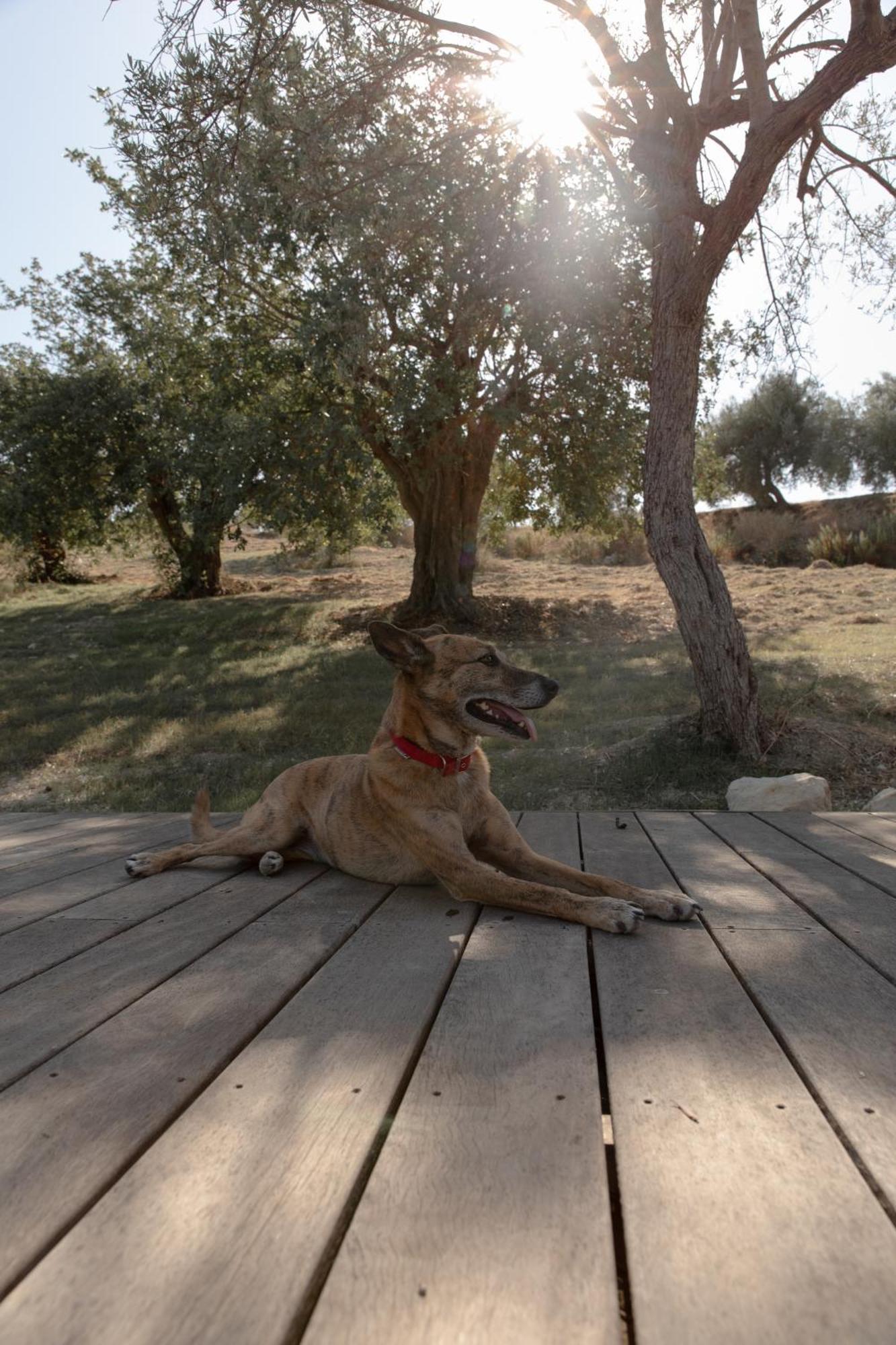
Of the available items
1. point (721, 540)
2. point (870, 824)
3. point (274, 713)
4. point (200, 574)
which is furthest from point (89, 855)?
point (721, 540)

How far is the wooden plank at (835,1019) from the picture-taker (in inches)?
60.7

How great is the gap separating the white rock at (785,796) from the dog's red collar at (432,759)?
253 cm

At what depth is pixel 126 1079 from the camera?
1.79m

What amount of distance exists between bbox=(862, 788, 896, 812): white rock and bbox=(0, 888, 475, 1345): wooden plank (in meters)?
4.13

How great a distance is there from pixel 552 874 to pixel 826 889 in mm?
→ 984

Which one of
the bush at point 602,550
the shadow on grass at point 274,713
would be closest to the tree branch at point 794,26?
the shadow on grass at point 274,713

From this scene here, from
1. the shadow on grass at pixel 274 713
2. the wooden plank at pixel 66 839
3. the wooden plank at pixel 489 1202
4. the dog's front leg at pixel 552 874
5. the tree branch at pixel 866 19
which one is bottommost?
the shadow on grass at pixel 274 713

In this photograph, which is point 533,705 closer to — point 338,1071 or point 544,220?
point 338,1071

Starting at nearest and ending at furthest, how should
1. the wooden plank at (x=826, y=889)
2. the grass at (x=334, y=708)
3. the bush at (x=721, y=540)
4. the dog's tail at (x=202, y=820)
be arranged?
the wooden plank at (x=826, y=889)
the dog's tail at (x=202, y=820)
the grass at (x=334, y=708)
the bush at (x=721, y=540)

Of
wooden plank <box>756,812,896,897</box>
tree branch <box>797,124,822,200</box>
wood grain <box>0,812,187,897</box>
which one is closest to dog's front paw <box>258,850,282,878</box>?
wood grain <box>0,812,187,897</box>

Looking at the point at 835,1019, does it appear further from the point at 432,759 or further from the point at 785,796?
Result: the point at 785,796

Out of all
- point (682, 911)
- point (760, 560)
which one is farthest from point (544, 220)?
point (760, 560)

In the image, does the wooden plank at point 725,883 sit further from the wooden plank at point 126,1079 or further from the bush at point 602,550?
the bush at point 602,550

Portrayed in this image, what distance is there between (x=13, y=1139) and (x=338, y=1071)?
0.59 m
